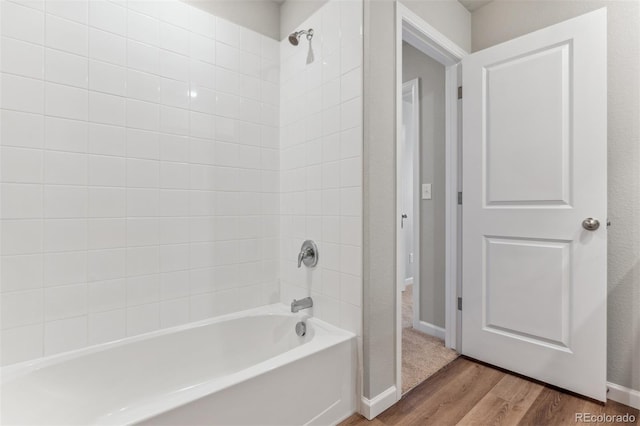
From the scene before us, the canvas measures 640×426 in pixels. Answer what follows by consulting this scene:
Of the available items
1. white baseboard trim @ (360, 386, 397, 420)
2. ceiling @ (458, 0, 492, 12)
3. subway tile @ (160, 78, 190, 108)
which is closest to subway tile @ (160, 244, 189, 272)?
subway tile @ (160, 78, 190, 108)

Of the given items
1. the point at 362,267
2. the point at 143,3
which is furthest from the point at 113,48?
the point at 362,267

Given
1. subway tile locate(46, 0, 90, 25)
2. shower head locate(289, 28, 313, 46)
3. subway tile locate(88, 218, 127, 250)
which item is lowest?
subway tile locate(88, 218, 127, 250)

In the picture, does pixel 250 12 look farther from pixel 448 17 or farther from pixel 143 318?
pixel 143 318

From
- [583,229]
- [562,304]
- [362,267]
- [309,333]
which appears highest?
[583,229]

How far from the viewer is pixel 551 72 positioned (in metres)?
1.71

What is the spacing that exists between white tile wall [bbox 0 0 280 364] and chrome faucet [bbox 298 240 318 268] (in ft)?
1.15

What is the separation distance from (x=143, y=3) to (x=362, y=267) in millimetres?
1724

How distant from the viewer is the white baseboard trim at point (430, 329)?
2.38 metres

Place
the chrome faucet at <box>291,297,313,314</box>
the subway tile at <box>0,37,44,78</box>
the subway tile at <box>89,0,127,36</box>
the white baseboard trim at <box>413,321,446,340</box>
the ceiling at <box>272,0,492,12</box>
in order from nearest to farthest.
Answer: the subway tile at <box>0,37,44,78</box> < the subway tile at <box>89,0,127,36</box> < the chrome faucet at <box>291,297,313,314</box> < the ceiling at <box>272,0,492,12</box> < the white baseboard trim at <box>413,321,446,340</box>

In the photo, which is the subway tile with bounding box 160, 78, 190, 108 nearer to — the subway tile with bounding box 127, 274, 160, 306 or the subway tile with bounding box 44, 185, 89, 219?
the subway tile with bounding box 44, 185, 89, 219

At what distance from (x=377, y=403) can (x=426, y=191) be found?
5.13ft

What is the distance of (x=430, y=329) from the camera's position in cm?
245

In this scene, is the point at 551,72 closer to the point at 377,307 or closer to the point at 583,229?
the point at 583,229

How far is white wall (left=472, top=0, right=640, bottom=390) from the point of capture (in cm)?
155
